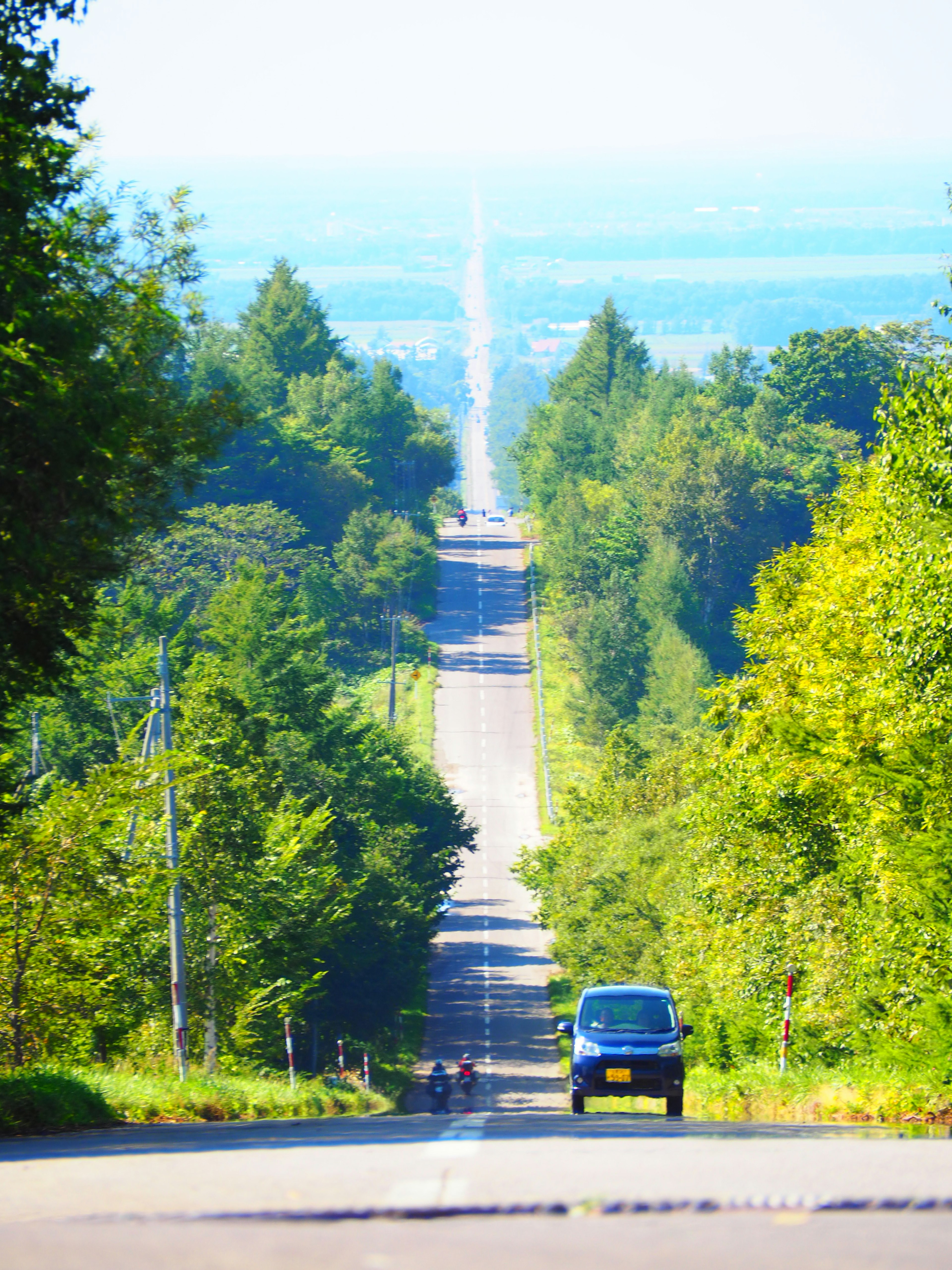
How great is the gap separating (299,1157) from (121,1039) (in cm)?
1055

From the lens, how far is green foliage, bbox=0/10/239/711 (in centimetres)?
1073

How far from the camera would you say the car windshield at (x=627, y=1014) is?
1698 centimetres

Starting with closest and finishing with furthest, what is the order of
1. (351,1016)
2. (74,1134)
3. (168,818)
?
(74,1134) < (168,818) < (351,1016)

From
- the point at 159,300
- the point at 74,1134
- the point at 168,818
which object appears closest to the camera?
the point at 74,1134

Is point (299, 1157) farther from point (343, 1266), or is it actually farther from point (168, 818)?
point (168, 818)

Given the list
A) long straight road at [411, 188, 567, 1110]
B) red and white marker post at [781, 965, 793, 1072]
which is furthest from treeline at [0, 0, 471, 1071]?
red and white marker post at [781, 965, 793, 1072]

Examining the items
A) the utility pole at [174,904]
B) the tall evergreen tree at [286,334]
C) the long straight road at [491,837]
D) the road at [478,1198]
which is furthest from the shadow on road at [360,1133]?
the tall evergreen tree at [286,334]

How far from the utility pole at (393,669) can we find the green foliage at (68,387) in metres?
51.7

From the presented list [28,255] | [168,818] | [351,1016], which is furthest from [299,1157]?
[351,1016]

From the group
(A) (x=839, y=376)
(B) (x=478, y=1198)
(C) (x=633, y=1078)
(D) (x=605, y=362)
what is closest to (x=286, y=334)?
(D) (x=605, y=362)

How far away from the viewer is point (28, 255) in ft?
37.2

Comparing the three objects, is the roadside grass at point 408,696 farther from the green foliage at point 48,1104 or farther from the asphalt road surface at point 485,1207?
the asphalt road surface at point 485,1207

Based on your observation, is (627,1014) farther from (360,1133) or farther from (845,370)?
(845,370)

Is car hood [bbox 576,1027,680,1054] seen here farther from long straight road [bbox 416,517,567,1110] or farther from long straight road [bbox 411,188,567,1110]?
long straight road [bbox 416,517,567,1110]
